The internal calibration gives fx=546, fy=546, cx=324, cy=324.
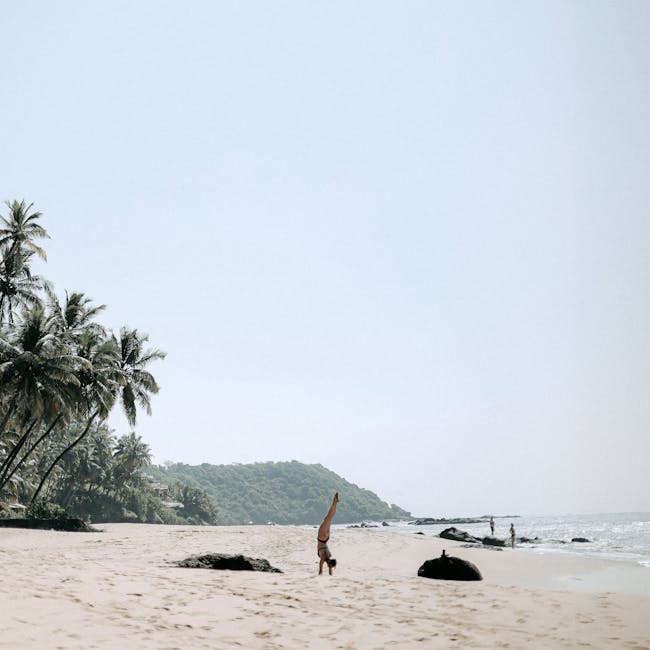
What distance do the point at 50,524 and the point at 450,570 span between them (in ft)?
71.6

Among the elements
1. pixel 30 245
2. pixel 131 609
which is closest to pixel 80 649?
pixel 131 609

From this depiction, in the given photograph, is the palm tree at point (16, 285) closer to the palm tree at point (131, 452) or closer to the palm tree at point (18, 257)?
the palm tree at point (18, 257)

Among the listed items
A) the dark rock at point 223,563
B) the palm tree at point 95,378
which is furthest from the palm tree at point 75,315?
the dark rock at point 223,563

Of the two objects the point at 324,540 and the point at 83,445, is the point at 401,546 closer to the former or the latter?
the point at 324,540

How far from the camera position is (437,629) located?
6695mm

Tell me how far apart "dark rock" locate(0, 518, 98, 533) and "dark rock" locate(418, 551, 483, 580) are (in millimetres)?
20306

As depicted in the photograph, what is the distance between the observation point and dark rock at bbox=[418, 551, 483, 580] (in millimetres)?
11883

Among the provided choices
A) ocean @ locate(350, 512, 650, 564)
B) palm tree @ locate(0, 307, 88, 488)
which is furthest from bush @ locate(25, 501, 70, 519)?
ocean @ locate(350, 512, 650, 564)

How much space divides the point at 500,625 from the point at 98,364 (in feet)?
99.1

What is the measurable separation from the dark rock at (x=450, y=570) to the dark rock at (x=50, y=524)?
2031 cm

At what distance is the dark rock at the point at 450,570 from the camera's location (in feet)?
39.0

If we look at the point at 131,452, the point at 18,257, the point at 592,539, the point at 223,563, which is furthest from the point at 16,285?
the point at 592,539

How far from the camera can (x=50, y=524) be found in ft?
86.1

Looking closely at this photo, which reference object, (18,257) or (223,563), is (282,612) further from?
(18,257)
